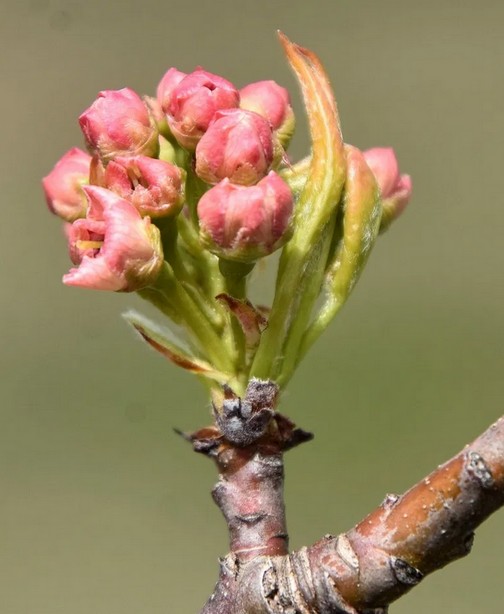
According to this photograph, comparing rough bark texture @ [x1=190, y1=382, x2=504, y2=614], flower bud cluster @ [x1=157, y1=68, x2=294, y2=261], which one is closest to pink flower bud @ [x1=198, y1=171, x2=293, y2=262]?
flower bud cluster @ [x1=157, y1=68, x2=294, y2=261]

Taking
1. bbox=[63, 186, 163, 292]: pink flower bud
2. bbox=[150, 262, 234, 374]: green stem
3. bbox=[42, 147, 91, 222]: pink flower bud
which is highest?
bbox=[42, 147, 91, 222]: pink flower bud

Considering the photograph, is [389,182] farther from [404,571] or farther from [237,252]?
[404,571]

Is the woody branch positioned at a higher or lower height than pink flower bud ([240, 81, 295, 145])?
lower

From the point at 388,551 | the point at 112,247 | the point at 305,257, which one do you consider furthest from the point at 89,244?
the point at 388,551

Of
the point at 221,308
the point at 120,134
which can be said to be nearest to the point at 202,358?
the point at 221,308

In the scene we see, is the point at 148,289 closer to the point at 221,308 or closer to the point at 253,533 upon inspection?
the point at 221,308

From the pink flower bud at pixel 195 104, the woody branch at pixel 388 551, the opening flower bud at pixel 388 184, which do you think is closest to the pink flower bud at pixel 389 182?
the opening flower bud at pixel 388 184

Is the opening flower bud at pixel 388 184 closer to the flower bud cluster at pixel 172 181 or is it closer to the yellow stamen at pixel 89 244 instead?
the flower bud cluster at pixel 172 181

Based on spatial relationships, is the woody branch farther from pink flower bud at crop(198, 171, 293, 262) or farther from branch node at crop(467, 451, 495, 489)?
pink flower bud at crop(198, 171, 293, 262)
